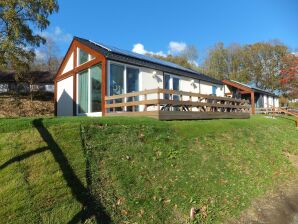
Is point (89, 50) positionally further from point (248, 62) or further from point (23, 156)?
point (248, 62)

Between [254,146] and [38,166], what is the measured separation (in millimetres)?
7331

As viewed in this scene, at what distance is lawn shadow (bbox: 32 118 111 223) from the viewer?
13.0ft

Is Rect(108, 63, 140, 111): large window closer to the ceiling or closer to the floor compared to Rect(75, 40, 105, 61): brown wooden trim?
closer to the floor

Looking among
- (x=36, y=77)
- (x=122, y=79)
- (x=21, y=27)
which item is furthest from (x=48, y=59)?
(x=122, y=79)

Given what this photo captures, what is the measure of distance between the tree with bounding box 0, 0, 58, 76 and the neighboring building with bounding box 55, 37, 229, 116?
4.76m

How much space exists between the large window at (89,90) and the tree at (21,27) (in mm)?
8121

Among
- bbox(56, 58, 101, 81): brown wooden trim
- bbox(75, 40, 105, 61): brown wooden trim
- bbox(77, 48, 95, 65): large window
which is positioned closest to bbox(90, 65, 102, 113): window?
bbox(56, 58, 101, 81): brown wooden trim

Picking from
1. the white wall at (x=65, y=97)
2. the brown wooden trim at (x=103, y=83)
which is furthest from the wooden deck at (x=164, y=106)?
the white wall at (x=65, y=97)

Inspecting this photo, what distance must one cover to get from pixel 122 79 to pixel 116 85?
53cm

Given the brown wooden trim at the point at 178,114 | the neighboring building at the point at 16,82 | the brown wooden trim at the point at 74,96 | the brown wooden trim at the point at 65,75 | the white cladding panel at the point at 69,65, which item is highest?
the neighboring building at the point at 16,82

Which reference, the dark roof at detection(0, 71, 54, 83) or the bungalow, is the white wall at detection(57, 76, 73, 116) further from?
the dark roof at detection(0, 71, 54, 83)

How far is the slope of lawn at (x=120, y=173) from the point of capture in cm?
404

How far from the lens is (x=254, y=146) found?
9.06 metres

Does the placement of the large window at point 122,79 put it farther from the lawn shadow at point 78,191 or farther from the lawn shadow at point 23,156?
the lawn shadow at point 23,156
